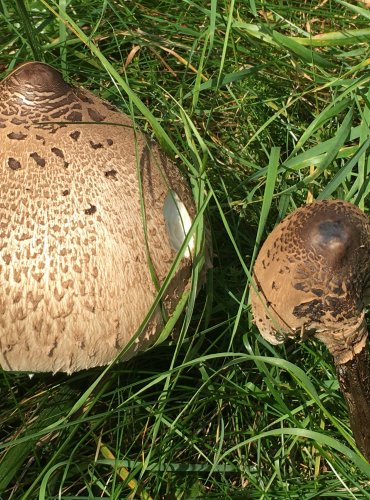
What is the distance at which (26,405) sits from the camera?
2398mm

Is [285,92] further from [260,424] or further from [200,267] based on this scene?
[260,424]

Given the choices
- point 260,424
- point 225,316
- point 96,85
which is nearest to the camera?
point 260,424

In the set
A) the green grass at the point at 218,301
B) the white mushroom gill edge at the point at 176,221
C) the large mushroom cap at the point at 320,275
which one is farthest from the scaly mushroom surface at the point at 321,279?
the white mushroom gill edge at the point at 176,221

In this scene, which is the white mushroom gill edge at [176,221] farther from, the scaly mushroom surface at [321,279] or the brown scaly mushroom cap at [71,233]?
the scaly mushroom surface at [321,279]

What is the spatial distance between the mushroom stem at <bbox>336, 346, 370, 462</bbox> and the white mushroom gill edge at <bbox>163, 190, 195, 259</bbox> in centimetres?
55

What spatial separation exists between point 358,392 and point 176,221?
71 cm

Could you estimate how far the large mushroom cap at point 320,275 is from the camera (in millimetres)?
1830

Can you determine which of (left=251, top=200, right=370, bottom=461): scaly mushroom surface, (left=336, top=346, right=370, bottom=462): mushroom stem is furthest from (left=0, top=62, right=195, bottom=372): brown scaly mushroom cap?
(left=336, top=346, right=370, bottom=462): mushroom stem

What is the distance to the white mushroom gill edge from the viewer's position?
2.12 metres

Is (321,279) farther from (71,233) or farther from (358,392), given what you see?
(71,233)

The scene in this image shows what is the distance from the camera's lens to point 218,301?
2.51 metres

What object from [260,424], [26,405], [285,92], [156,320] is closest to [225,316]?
[260,424]

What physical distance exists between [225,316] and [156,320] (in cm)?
57

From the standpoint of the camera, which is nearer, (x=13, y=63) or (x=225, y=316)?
(x=225, y=316)
